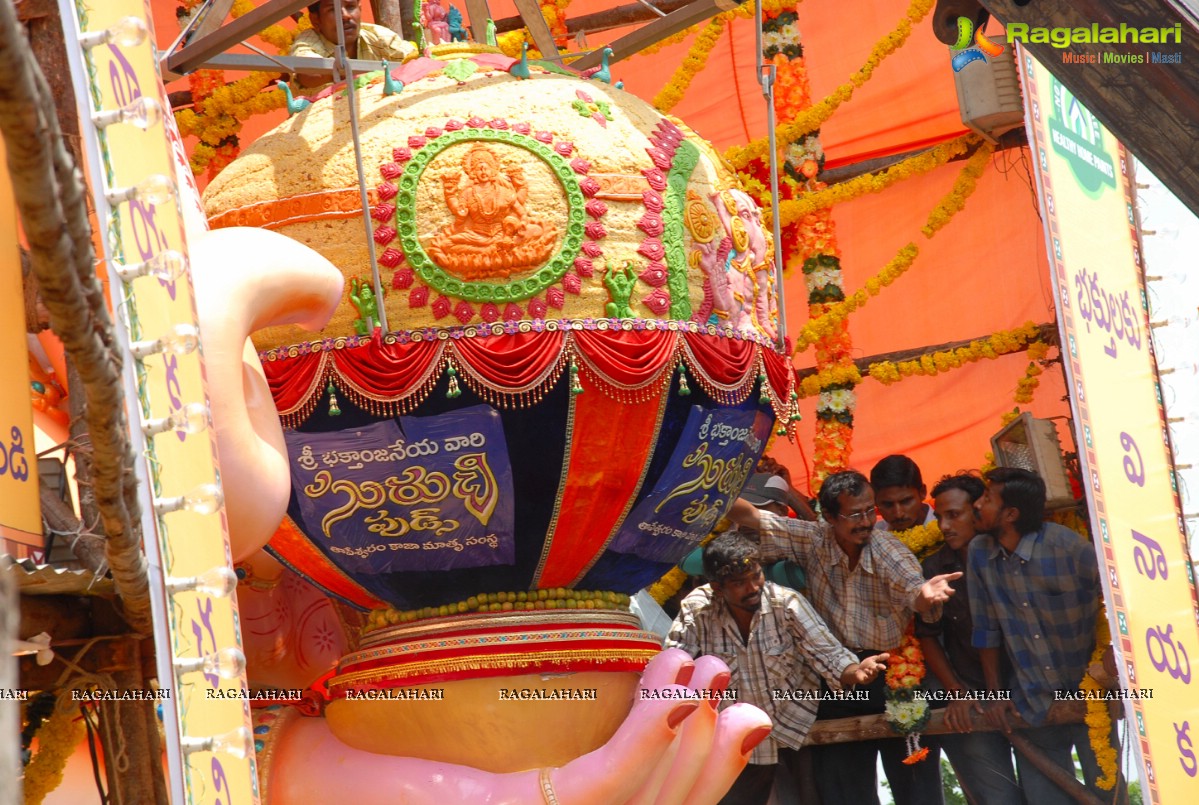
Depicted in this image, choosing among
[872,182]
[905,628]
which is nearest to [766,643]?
[905,628]

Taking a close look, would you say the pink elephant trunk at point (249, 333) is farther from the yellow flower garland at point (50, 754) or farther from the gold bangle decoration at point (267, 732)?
the yellow flower garland at point (50, 754)

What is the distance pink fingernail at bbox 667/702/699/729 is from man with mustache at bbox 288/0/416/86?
2360mm

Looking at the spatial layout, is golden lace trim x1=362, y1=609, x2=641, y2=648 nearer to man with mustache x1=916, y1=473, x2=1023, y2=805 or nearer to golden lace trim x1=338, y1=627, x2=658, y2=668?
golden lace trim x1=338, y1=627, x2=658, y2=668

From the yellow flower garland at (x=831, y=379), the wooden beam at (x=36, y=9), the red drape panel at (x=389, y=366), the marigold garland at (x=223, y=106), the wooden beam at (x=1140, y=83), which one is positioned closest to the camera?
the wooden beam at (x=1140, y=83)

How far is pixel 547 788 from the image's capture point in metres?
5.05

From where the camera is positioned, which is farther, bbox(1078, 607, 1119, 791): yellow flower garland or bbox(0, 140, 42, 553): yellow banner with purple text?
bbox(1078, 607, 1119, 791): yellow flower garland

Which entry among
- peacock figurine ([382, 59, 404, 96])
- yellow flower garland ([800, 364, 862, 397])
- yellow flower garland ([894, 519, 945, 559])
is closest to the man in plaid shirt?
yellow flower garland ([894, 519, 945, 559])

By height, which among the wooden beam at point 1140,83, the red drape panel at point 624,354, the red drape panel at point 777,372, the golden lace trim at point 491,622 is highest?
the wooden beam at point 1140,83

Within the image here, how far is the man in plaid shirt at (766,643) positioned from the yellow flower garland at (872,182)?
258cm

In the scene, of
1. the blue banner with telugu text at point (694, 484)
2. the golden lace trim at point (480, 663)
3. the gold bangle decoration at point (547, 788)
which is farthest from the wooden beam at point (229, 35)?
the gold bangle decoration at point (547, 788)

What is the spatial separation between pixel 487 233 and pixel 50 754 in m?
2.15

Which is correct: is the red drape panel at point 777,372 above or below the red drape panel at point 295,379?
below

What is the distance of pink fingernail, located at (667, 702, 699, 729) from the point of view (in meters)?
5.14

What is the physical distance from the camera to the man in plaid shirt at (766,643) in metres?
6.89
